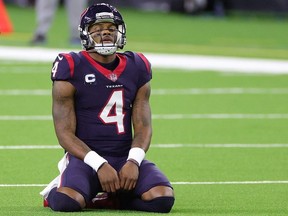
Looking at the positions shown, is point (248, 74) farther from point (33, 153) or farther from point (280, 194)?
point (280, 194)

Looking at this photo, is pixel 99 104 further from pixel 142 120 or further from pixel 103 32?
pixel 103 32

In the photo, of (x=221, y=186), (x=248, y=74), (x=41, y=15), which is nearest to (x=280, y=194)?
(x=221, y=186)

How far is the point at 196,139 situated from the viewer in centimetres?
1028

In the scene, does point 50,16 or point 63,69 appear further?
point 50,16

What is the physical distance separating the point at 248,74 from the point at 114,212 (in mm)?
8505

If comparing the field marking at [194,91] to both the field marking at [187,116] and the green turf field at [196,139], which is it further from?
the field marking at [187,116]

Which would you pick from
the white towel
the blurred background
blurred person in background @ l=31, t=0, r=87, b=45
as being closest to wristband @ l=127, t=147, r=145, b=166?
the white towel

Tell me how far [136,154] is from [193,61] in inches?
382

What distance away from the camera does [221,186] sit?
809cm

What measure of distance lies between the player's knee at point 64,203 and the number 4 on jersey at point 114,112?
0.60 m

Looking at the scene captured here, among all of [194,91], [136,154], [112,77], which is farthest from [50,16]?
[136,154]

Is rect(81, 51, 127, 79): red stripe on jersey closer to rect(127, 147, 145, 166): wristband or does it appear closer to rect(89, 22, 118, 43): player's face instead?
rect(89, 22, 118, 43): player's face

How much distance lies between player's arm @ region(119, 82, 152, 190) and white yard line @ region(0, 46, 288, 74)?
834cm

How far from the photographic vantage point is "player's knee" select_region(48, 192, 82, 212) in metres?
6.83
